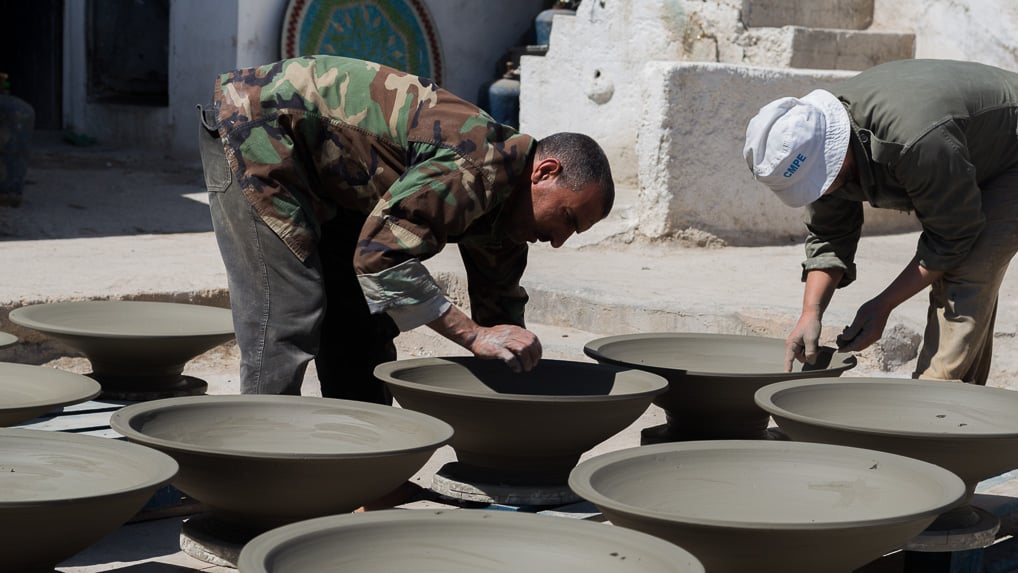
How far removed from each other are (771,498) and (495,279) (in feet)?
3.58

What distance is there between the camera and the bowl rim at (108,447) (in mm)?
1772

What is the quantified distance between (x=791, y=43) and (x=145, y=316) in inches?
215

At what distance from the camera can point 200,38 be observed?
1084cm

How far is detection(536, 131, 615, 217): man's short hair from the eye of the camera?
2629 millimetres

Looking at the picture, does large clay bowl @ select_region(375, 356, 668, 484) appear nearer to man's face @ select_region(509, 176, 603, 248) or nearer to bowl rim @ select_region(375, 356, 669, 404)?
bowl rim @ select_region(375, 356, 669, 404)

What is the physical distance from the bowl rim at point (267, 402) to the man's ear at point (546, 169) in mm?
576

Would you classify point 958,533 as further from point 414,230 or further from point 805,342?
point 414,230

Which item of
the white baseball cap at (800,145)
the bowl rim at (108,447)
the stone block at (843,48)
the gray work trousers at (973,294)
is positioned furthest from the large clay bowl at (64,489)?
the stone block at (843,48)

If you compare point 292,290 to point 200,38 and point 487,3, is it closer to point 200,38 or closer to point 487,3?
point 200,38

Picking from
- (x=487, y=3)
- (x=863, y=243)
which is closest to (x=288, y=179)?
(x=863, y=243)

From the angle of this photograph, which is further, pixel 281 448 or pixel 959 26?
pixel 959 26

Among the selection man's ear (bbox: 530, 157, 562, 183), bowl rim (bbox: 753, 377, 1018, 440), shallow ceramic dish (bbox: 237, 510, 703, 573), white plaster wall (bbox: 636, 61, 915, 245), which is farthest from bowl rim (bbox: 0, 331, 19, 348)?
white plaster wall (bbox: 636, 61, 915, 245)

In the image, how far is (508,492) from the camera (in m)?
2.59

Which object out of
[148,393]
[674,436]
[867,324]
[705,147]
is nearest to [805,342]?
[867,324]
